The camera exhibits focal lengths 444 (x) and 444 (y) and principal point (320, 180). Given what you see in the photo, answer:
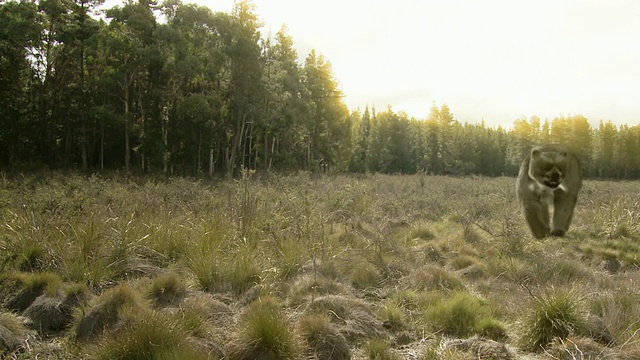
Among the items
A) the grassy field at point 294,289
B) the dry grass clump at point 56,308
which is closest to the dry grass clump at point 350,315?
the grassy field at point 294,289

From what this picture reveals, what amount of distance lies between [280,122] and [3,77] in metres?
17.3

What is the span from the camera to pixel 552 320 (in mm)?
4254

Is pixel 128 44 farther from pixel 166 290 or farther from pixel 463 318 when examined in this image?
pixel 463 318

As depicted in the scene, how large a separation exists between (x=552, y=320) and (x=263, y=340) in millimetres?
2748

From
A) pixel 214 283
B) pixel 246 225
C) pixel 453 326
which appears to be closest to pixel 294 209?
→ pixel 246 225

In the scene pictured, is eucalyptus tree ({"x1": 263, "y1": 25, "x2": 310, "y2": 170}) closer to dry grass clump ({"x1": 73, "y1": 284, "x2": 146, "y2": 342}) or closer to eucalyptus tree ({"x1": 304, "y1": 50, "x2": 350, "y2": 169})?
eucalyptus tree ({"x1": 304, "y1": 50, "x2": 350, "y2": 169})

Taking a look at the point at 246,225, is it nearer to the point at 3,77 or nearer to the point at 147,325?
the point at 147,325

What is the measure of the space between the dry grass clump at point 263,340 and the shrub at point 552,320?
7.58 ft

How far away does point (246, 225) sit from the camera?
7406 millimetres

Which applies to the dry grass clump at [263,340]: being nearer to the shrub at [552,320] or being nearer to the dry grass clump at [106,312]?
the dry grass clump at [106,312]

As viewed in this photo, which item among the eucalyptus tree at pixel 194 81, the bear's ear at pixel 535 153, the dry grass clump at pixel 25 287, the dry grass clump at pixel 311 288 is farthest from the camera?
the eucalyptus tree at pixel 194 81

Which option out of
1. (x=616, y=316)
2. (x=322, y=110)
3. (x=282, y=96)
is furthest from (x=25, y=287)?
(x=322, y=110)

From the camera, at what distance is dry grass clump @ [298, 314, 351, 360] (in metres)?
4.12

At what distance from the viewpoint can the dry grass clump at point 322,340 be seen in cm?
412
